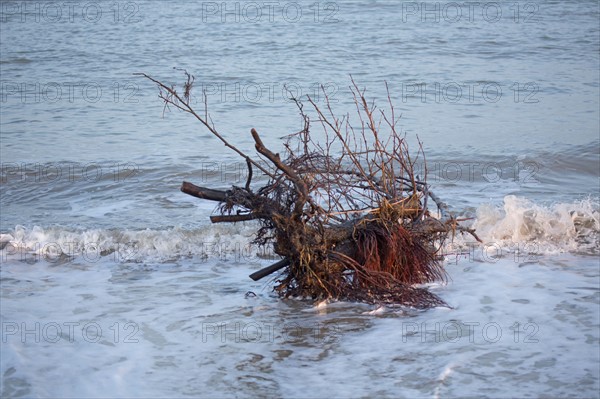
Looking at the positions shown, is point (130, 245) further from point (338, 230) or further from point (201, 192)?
point (338, 230)

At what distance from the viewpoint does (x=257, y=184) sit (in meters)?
10.8

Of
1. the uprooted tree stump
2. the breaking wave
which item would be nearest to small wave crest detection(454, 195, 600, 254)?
the breaking wave

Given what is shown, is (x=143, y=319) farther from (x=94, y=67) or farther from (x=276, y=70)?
(x=94, y=67)

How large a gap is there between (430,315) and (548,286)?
127 centimetres

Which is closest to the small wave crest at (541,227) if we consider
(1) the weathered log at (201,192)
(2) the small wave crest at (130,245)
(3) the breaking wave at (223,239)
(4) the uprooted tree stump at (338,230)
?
(3) the breaking wave at (223,239)

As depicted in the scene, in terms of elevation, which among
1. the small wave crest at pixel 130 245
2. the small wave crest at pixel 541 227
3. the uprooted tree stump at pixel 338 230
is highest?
the uprooted tree stump at pixel 338 230

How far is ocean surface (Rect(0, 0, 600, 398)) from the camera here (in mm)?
5312

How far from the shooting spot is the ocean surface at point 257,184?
17.4 ft

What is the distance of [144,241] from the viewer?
8422 millimetres

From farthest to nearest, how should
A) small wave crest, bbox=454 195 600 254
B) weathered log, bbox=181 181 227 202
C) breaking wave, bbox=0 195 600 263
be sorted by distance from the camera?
breaking wave, bbox=0 195 600 263 → small wave crest, bbox=454 195 600 254 → weathered log, bbox=181 181 227 202

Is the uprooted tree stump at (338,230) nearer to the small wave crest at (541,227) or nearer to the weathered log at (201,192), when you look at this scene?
the weathered log at (201,192)

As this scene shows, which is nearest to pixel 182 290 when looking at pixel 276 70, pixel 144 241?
pixel 144 241

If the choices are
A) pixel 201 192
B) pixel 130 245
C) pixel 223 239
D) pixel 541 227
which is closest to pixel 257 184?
pixel 223 239

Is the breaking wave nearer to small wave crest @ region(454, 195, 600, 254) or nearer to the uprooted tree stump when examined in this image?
small wave crest @ region(454, 195, 600, 254)
